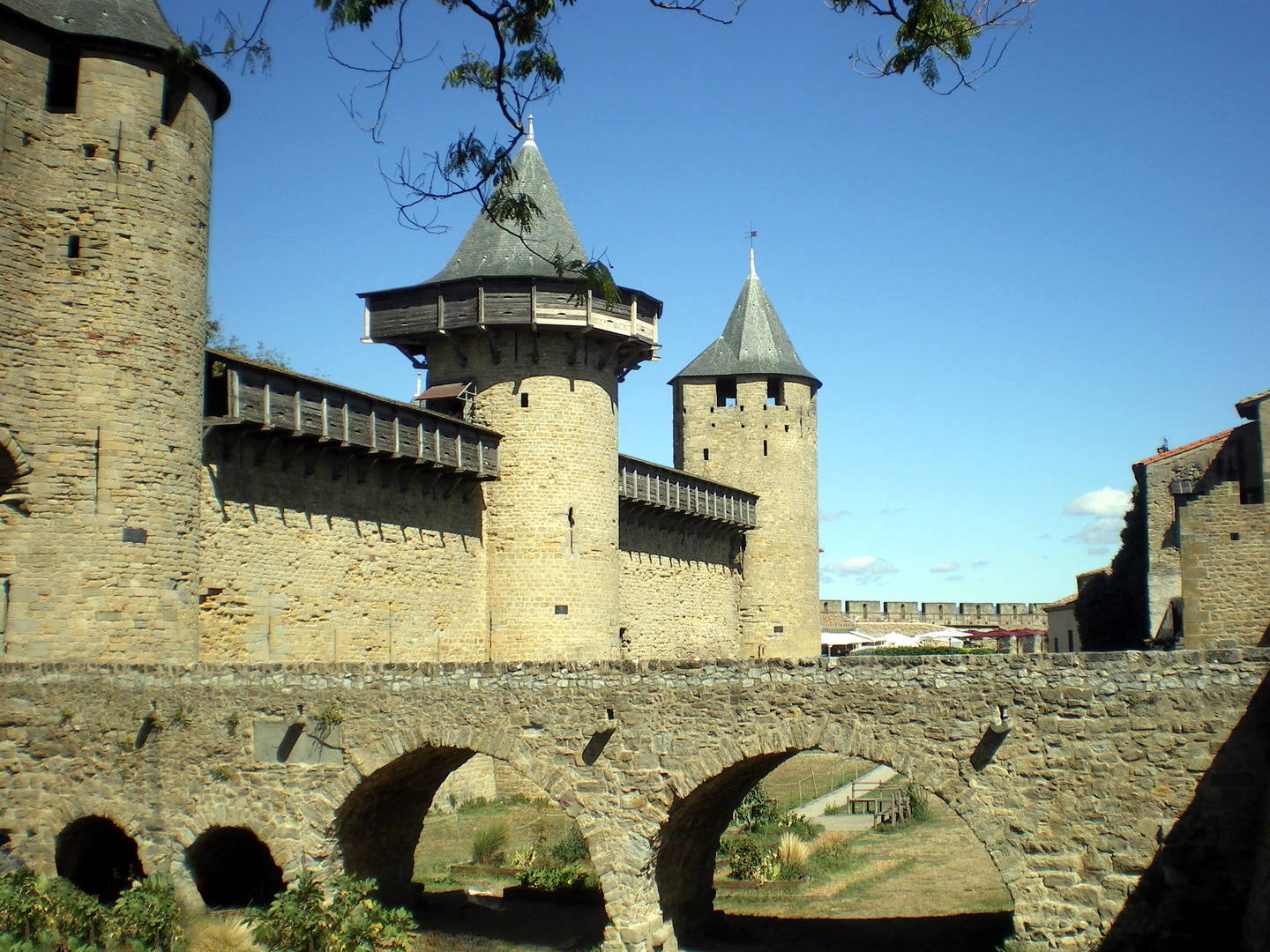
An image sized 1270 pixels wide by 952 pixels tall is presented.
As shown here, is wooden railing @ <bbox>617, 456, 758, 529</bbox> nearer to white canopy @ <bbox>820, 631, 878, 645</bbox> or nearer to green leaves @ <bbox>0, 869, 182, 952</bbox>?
white canopy @ <bbox>820, 631, 878, 645</bbox>

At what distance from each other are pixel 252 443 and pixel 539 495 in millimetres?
6754

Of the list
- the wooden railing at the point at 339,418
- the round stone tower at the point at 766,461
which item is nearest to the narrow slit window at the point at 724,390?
the round stone tower at the point at 766,461

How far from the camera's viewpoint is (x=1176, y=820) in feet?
35.4

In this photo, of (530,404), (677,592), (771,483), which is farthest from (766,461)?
(530,404)

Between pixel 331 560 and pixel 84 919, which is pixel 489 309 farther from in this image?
→ pixel 84 919

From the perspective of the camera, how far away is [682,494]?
30203 millimetres

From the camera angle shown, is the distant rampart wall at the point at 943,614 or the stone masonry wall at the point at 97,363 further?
the distant rampart wall at the point at 943,614

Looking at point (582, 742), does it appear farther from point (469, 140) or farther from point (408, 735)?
point (469, 140)

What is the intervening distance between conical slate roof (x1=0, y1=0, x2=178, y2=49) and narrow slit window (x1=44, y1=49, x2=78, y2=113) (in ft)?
1.16

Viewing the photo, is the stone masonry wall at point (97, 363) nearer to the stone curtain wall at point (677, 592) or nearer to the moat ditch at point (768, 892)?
the moat ditch at point (768, 892)

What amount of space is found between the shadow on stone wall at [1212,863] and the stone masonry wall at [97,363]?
39.6 feet

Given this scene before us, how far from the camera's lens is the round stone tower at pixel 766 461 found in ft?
114

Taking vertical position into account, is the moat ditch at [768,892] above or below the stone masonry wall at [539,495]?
below

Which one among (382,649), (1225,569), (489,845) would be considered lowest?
(489,845)
